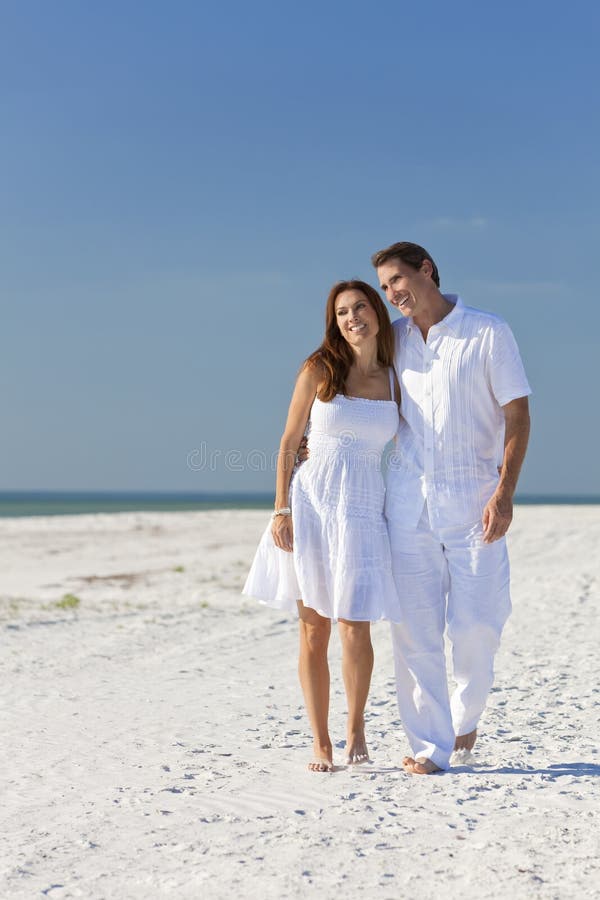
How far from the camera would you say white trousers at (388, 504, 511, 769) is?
4.12 metres

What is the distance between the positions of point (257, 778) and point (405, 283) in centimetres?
Answer: 221

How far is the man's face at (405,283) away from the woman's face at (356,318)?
0.38 feet

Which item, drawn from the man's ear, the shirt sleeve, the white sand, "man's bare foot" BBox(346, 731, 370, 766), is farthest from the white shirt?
the white sand

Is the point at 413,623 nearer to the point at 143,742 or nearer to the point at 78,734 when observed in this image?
the point at 143,742

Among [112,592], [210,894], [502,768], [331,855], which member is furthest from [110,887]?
[112,592]

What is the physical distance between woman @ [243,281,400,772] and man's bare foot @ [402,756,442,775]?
0.24 meters

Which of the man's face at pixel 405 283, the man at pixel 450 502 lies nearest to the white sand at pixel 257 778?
the man at pixel 450 502

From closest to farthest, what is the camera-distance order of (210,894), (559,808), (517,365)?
(210,894)
(559,808)
(517,365)

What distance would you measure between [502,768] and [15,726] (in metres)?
2.65

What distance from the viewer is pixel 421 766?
4.13 metres

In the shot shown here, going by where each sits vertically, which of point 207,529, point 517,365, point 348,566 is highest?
point 517,365

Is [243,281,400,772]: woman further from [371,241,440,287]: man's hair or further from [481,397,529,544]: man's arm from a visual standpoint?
[481,397,529,544]: man's arm

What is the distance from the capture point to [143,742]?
196 inches

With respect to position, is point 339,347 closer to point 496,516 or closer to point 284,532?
point 284,532
